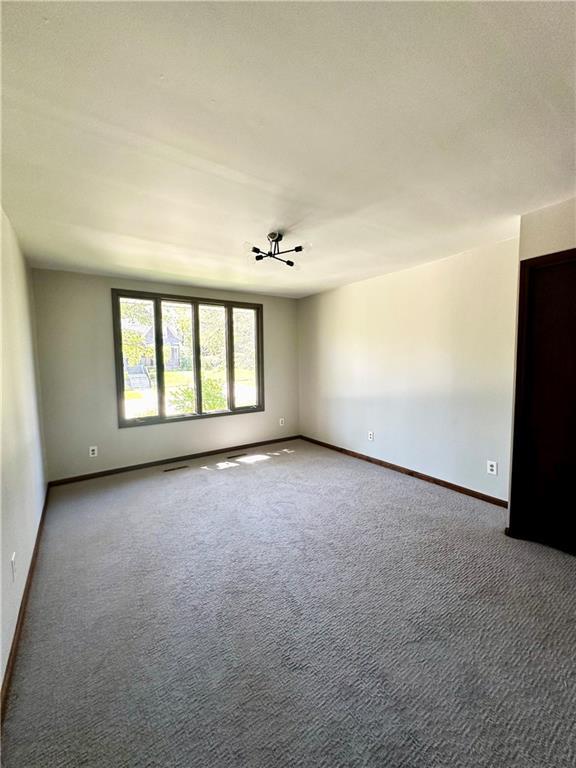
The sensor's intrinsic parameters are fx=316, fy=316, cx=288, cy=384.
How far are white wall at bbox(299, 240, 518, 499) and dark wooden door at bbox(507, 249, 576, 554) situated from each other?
1.67 feet

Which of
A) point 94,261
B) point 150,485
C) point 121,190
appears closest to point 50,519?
point 150,485

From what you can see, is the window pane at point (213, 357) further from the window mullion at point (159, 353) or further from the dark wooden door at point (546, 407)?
the dark wooden door at point (546, 407)

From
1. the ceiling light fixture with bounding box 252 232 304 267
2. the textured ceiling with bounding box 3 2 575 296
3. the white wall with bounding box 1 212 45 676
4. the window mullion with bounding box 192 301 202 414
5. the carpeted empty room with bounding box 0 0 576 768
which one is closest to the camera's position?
the textured ceiling with bounding box 3 2 575 296

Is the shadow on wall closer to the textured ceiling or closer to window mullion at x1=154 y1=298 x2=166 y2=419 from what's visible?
the textured ceiling

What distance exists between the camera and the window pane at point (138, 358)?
4215 millimetres

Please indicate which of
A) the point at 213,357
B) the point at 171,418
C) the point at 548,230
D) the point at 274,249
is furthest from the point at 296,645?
the point at 213,357

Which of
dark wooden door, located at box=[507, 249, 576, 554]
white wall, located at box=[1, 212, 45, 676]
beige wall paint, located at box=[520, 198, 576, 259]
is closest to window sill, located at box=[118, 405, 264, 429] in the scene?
white wall, located at box=[1, 212, 45, 676]

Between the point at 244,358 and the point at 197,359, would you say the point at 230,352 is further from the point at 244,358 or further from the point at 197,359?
the point at 197,359

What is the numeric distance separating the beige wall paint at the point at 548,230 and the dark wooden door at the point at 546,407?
70mm

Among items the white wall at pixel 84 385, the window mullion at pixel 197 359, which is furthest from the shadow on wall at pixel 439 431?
the white wall at pixel 84 385

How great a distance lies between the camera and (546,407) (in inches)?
94.5

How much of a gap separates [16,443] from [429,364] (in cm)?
382

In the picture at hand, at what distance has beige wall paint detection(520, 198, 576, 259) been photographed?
2.20m

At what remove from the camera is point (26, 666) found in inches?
60.2
